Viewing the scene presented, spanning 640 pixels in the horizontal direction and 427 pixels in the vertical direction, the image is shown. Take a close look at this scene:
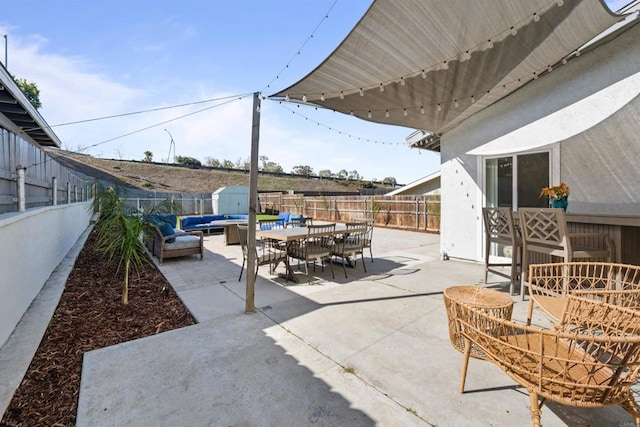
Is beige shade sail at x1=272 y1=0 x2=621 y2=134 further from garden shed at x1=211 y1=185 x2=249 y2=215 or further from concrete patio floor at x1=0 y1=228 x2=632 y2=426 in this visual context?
garden shed at x1=211 y1=185 x2=249 y2=215

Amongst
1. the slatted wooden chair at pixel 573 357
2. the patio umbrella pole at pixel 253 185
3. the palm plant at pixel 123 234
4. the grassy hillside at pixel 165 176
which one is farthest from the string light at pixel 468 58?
the grassy hillside at pixel 165 176

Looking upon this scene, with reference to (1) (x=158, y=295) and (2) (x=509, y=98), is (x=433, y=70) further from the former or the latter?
(1) (x=158, y=295)

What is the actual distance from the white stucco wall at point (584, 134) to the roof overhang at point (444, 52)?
673mm

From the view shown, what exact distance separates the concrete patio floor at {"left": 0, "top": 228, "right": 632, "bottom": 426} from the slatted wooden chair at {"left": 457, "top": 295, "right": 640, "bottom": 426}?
1.30 feet

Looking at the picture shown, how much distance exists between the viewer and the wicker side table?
180 centimetres

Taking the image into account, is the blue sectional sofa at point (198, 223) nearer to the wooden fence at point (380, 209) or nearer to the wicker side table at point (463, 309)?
the wooden fence at point (380, 209)

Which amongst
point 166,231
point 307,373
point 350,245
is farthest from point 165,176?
point 307,373

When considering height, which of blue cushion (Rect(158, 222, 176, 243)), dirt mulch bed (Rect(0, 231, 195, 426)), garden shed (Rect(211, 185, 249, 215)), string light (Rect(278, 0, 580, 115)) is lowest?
dirt mulch bed (Rect(0, 231, 195, 426))

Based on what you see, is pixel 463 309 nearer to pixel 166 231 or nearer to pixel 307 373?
pixel 307 373

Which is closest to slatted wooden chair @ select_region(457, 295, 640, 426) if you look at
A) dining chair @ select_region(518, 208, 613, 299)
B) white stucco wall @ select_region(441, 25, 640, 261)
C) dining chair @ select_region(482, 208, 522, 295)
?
dining chair @ select_region(518, 208, 613, 299)

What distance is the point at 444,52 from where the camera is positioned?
128 inches

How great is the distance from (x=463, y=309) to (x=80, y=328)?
11.8ft

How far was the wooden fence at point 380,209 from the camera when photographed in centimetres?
1138

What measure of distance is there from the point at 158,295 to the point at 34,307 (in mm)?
1264
